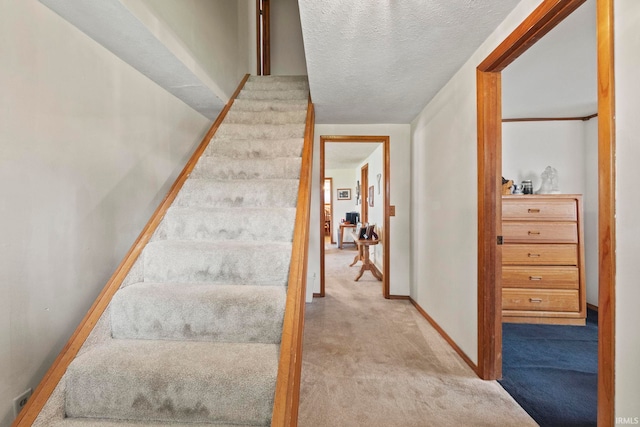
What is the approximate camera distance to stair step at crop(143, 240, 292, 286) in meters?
1.54

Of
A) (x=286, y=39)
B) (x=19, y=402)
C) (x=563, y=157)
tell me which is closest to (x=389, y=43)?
(x=19, y=402)

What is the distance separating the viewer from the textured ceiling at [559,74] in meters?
1.75

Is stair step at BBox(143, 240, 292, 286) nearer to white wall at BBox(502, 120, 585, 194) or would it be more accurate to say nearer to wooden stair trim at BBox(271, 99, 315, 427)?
wooden stair trim at BBox(271, 99, 315, 427)

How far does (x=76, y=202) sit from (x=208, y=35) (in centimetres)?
186

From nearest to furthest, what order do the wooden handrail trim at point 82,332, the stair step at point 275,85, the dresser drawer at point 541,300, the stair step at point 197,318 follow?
the wooden handrail trim at point 82,332, the stair step at point 197,318, the dresser drawer at point 541,300, the stair step at point 275,85

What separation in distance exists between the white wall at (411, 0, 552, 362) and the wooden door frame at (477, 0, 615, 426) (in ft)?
0.28

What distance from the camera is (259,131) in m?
2.66

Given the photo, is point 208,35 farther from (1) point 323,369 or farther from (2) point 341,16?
(1) point 323,369

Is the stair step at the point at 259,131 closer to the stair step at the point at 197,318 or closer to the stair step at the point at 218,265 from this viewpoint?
the stair step at the point at 218,265

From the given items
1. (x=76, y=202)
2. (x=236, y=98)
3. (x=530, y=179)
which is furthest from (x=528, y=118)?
(x=76, y=202)

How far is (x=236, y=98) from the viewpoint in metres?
3.20

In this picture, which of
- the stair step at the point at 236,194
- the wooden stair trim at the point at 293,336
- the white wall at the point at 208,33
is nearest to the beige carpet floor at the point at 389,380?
the wooden stair trim at the point at 293,336

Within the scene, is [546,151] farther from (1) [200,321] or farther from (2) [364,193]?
(2) [364,193]

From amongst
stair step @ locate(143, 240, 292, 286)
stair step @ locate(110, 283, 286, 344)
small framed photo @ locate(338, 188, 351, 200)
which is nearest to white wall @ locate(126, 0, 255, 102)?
stair step @ locate(143, 240, 292, 286)
